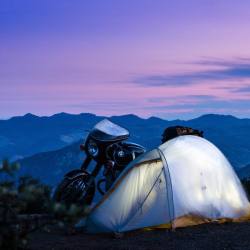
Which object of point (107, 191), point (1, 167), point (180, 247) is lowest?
point (180, 247)

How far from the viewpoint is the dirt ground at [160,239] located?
9.89 m

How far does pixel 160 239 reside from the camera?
34.2ft

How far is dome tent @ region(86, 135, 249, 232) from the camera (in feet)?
37.2

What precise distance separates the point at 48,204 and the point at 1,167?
558mm

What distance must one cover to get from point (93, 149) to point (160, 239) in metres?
2.76

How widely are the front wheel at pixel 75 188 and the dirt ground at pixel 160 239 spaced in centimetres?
76

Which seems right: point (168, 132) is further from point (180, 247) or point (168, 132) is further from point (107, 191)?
point (180, 247)

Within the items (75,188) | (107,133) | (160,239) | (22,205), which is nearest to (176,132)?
(107,133)

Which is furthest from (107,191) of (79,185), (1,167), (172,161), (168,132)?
(1,167)

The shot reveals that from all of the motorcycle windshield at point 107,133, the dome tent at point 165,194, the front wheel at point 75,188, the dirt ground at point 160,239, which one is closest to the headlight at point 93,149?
the motorcycle windshield at point 107,133

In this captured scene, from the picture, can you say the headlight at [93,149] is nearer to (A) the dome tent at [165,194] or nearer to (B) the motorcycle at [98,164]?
(B) the motorcycle at [98,164]

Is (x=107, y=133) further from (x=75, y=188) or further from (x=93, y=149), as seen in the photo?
(x=75, y=188)

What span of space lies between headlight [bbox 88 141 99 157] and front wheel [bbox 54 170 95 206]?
0.42 meters

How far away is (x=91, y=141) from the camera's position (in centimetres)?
1241
